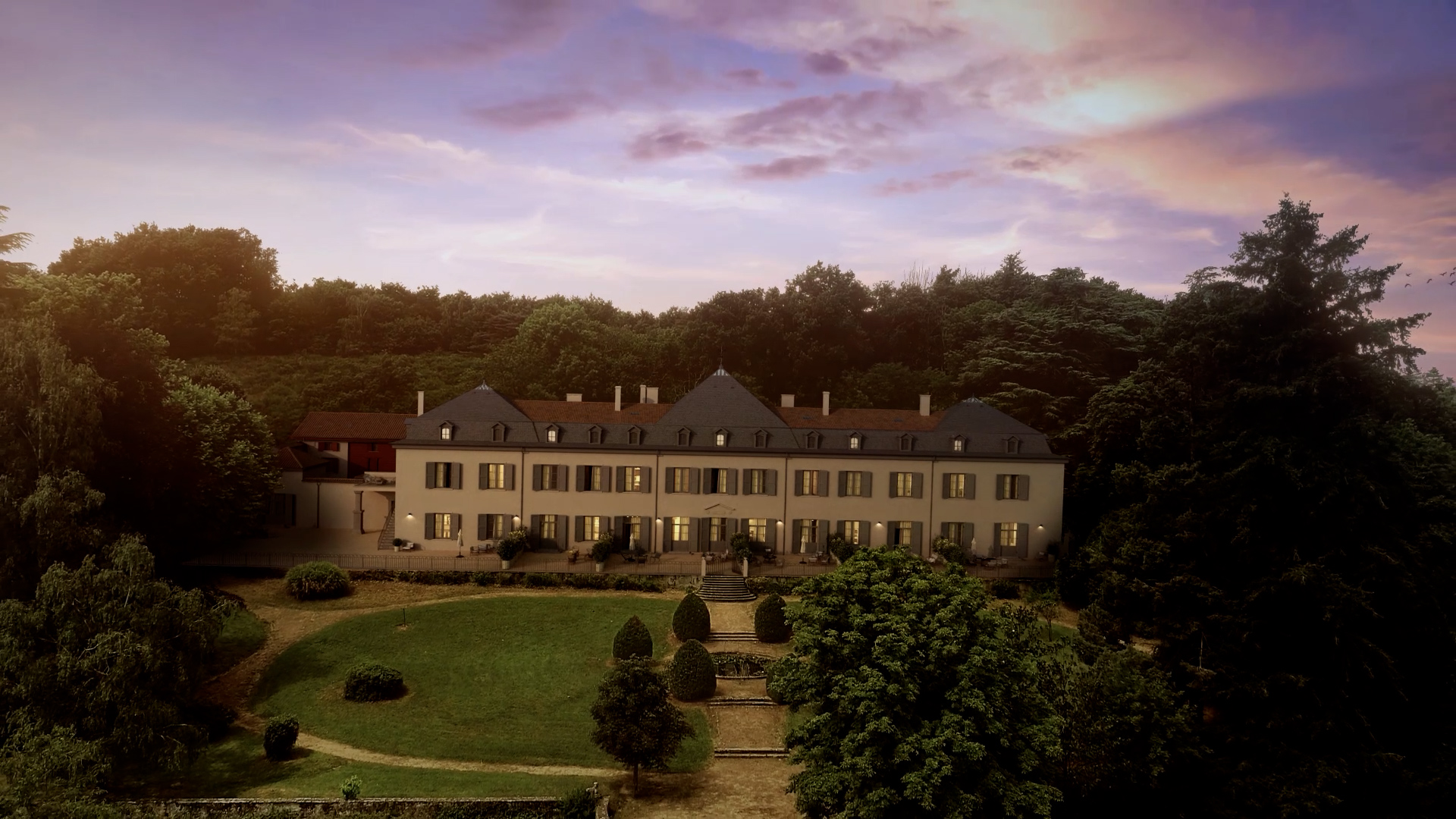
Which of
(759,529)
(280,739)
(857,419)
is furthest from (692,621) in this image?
(857,419)

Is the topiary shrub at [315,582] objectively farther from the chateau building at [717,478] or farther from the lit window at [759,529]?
the lit window at [759,529]

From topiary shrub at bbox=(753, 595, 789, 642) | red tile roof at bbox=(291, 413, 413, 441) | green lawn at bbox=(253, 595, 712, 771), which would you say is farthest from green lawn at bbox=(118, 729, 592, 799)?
red tile roof at bbox=(291, 413, 413, 441)

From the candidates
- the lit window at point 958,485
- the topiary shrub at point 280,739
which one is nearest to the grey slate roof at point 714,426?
the lit window at point 958,485

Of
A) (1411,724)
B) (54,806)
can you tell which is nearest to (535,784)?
(54,806)

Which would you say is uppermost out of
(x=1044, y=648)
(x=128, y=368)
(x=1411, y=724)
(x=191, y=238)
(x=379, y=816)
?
(x=191, y=238)

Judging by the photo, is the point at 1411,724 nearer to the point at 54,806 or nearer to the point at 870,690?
the point at 870,690

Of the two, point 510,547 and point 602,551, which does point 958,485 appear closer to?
point 602,551

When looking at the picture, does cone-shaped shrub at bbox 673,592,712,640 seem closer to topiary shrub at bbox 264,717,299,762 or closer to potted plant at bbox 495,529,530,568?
potted plant at bbox 495,529,530,568
